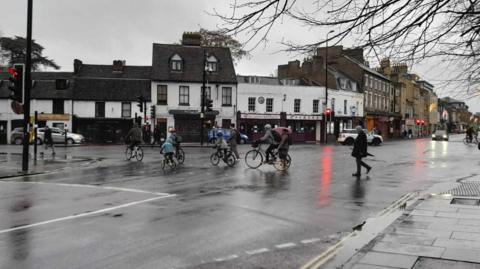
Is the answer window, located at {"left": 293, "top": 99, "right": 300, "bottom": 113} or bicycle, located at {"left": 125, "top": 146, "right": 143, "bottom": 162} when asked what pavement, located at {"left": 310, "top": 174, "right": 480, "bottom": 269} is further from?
window, located at {"left": 293, "top": 99, "right": 300, "bottom": 113}

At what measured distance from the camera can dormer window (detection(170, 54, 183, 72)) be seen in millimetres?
50469

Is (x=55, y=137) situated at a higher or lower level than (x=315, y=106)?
lower

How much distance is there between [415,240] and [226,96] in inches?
1769

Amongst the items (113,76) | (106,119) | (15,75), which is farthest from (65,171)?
(113,76)

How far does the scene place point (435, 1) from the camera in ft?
18.1

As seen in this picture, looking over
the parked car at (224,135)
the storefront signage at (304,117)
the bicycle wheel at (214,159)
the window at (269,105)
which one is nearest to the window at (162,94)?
the parked car at (224,135)

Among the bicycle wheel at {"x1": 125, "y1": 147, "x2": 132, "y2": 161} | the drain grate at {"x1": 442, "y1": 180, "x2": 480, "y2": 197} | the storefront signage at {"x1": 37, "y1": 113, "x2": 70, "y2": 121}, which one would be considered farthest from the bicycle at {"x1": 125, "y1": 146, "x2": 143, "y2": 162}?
the storefront signage at {"x1": 37, "y1": 113, "x2": 70, "y2": 121}

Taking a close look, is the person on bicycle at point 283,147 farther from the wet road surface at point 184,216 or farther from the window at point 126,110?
the window at point 126,110

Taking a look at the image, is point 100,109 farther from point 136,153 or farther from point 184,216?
point 184,216

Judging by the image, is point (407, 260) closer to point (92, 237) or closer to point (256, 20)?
point (256, 20)

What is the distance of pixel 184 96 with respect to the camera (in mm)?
50125

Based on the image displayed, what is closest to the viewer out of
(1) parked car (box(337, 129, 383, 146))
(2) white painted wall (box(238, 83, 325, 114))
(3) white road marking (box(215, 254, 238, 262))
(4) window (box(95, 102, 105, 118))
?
(3) white road marking (box(215, 254, 238, 262))

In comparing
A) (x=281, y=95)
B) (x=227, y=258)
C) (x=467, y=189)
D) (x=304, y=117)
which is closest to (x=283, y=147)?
(x=467, y=189)

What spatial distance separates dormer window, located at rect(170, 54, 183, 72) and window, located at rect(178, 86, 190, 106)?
206 centimetres
